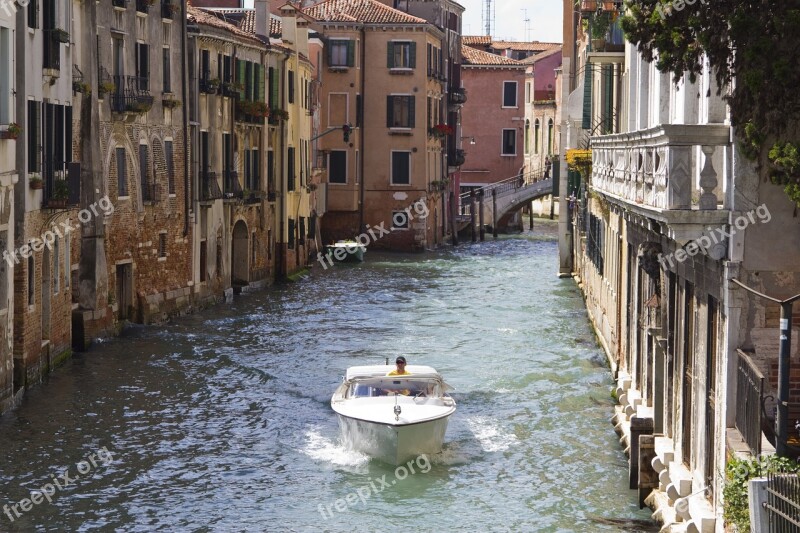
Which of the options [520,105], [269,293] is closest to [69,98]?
[269,293]

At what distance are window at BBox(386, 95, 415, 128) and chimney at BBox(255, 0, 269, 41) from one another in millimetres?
12599

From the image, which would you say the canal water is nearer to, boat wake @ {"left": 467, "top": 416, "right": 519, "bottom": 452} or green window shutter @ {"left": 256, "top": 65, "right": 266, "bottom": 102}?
boat wake @ {"left": 467, "top": 416, "right": 519, "bottom": 452}

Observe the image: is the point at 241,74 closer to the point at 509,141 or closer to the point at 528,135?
the point at 509,141

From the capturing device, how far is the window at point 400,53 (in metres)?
52.3

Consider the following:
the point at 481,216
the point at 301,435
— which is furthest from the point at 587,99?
the point at 481,216

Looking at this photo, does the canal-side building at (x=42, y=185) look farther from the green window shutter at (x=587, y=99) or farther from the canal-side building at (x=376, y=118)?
the canal-side building at (x=376, y=118)

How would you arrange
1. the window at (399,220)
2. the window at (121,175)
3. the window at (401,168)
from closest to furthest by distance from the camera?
the window at (121,175)
the window at (399,220)
the window at (401,168)

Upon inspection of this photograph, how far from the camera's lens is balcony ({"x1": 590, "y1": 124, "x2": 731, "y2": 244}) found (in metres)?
10.6

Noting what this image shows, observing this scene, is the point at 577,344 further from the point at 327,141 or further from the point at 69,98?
the point at 327,141

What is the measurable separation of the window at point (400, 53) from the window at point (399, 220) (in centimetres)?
545

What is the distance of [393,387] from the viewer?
19156 millimetres

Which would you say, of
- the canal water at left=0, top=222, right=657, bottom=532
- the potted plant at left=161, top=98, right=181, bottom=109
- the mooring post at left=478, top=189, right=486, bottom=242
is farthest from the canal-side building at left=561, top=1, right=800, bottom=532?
the mooring post at left=478, top=189, right=486, bottom=242

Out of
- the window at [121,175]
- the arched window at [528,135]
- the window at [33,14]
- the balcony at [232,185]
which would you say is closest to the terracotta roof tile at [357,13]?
the balcony at [232,185]

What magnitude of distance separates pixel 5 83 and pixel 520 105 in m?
55.7
